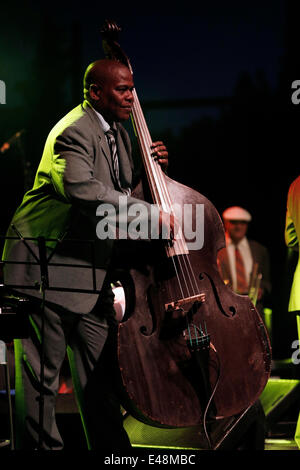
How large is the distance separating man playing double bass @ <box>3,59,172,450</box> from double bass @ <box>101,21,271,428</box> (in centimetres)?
18

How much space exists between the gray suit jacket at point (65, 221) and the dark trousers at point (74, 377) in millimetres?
128

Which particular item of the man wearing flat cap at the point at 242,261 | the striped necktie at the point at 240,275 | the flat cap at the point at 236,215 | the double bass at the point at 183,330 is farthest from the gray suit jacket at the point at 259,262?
the double bass at the point at 183,330

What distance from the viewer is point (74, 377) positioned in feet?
9.67

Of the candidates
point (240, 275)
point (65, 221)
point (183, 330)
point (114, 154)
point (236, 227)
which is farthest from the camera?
point (236, 227)

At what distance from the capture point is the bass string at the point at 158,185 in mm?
2793

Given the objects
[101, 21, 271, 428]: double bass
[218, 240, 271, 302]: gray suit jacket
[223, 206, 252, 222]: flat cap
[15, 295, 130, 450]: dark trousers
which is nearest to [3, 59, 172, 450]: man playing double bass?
[15, 295, 130, 450]: dark trousers

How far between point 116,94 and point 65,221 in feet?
2.07

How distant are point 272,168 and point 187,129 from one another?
116 centimetres

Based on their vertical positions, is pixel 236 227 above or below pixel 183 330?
above

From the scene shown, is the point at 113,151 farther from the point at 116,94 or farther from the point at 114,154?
the point at 116,94

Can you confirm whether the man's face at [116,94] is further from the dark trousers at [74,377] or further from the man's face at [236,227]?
the man's face at [236,227]

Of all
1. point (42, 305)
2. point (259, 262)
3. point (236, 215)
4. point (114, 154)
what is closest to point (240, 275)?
point (259, 262)
